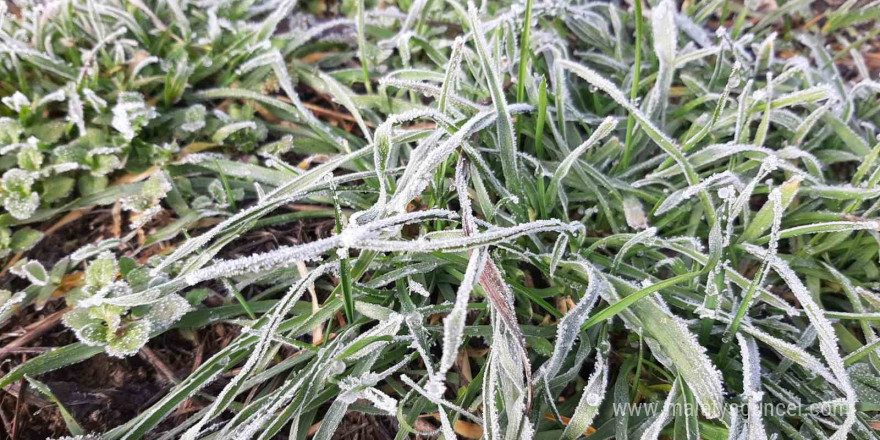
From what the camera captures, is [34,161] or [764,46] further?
[764,46]

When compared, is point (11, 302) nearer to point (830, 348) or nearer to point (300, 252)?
point (300, 252)

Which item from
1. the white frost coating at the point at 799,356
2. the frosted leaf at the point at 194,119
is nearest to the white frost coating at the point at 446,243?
the white frost coating at the point at 799,356

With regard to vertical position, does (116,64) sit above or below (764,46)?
below

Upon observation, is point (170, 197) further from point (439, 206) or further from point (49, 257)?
point (439, 206)

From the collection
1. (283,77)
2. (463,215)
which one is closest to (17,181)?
(283,77)

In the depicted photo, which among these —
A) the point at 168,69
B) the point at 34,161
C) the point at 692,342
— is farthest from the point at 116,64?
the point at 692,342

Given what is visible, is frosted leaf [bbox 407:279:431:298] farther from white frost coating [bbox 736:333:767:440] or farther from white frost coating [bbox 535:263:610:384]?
white frost coating [bbox 736:333:767:440]

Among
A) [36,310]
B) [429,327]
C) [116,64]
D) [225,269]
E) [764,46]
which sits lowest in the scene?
[36,310]
